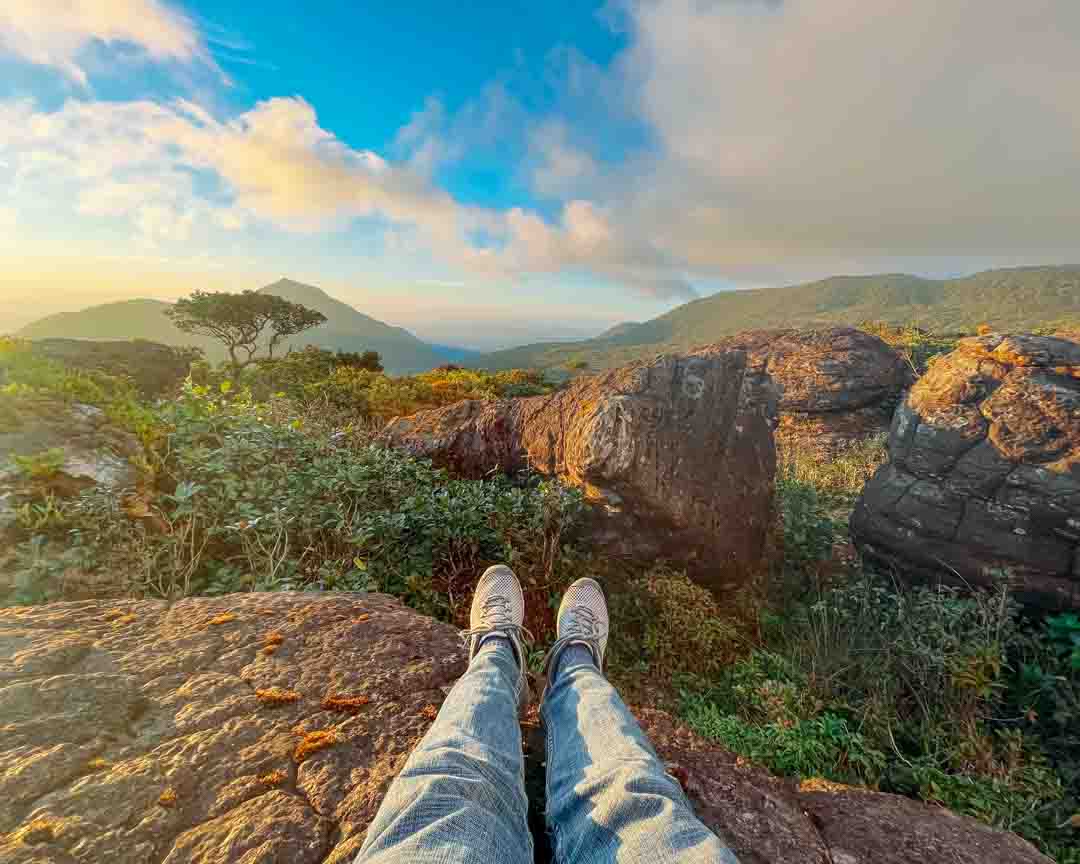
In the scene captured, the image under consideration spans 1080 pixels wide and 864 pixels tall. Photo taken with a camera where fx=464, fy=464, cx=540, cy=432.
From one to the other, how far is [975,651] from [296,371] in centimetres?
1680

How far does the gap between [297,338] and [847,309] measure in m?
85.5

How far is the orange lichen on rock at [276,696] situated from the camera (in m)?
1.70

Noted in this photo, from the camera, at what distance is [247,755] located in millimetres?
1478

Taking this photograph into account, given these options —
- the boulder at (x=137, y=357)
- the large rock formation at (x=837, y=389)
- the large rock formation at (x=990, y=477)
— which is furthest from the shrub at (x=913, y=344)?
the boulder at (x=137, y=357)

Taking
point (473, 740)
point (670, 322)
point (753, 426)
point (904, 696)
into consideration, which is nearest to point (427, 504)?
point (473, 740)

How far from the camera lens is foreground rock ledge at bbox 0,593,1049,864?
4.05ft

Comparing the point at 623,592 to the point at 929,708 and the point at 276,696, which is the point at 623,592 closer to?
the point at 929,708

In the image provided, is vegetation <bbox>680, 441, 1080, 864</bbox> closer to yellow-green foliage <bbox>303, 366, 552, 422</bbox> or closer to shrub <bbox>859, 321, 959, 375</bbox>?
yellow-green foliage <bbox>303, 366, 552, 422</bbox>

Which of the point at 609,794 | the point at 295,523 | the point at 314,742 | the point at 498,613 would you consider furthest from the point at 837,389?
the point at 314,742

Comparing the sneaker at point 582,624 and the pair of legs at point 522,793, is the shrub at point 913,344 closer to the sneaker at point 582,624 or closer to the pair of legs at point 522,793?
the sneaker at point 582,624

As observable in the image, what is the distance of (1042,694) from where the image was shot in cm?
295

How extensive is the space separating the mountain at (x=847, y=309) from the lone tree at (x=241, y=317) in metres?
21.6

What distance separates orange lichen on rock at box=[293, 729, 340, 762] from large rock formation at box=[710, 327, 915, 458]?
9117 mm

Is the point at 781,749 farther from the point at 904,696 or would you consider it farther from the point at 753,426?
the point at 753,426
